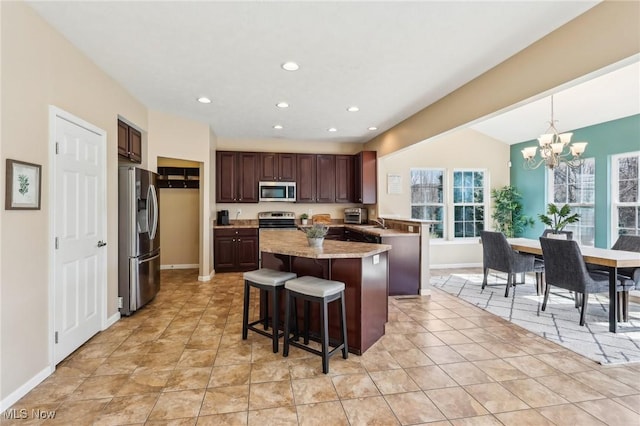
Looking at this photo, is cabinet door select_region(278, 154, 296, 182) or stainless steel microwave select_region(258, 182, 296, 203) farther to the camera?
cabinet door select_region(278, 154, 296, 182)

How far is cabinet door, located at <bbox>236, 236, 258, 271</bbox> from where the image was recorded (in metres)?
5.96

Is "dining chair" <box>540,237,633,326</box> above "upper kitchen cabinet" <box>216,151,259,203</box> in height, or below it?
below

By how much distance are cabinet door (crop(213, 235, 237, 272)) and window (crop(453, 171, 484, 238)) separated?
4.60m

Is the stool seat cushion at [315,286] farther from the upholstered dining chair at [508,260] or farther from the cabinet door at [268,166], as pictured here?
the cabinet door at [268,166]

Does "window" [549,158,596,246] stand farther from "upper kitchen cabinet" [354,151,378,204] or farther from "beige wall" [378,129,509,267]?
"upper kitchen cabinet" [354,151,378,204]

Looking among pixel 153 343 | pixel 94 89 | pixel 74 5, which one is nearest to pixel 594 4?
pixel 74 5

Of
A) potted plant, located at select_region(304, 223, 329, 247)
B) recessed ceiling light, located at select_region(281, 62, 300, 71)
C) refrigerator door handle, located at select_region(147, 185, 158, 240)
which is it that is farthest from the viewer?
refrigerator door handle, located at select_region(147, 185, 158, 240)

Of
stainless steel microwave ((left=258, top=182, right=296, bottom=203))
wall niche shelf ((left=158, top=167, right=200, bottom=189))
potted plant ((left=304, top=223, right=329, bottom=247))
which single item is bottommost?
potted plant ((left=304, top=223, right=329, bottom=247))

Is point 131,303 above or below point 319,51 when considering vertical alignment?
below

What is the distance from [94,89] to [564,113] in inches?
253

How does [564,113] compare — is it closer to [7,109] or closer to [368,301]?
[368,301]

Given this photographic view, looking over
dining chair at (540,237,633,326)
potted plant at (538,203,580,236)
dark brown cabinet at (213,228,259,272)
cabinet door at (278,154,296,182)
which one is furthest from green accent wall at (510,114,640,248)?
dark brown cabinet at (213,228,259,272)

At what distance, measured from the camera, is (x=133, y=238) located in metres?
3.71

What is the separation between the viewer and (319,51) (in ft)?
9.29
